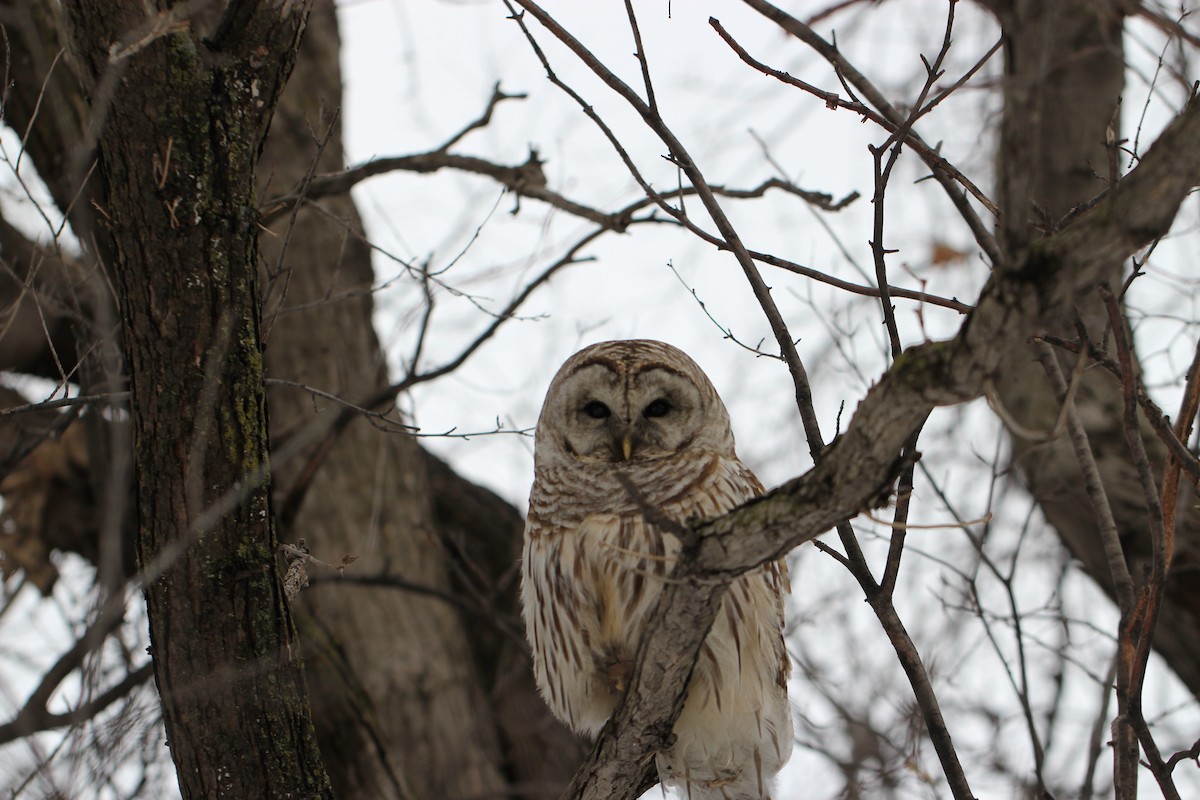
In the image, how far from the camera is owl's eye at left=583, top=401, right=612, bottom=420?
411cm

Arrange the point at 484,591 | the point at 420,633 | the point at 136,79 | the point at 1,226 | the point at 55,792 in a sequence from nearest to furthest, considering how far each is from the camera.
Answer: the point at 136,79, the point at 55,792, the point at 1,226, the point at 420,633, the point at 484,591

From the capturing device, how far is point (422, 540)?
650cm

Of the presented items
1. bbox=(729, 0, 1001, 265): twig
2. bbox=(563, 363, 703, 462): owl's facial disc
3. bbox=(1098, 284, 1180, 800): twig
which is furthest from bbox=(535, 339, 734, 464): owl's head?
bbox=(1098, 284, 1180, 800): twig

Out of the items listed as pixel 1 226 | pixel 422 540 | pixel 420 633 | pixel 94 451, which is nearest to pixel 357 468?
pixel 422 540

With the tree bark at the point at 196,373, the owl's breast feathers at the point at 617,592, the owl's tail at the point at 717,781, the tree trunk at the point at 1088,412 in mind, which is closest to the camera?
the tree bark at the point at 196,373

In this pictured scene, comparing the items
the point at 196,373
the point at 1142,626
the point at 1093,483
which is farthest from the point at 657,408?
the point at 1142,626

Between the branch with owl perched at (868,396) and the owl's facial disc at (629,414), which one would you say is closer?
the branch with owl perched at (868,396)

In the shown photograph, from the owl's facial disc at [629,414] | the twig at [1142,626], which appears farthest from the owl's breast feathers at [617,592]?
Result: the twig at [1142,626]

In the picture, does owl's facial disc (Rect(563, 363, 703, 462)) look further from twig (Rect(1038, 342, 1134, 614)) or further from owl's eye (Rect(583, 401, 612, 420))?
twig (Rect(1038, 342, 1134, 614))

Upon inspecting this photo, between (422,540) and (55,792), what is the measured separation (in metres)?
3.60

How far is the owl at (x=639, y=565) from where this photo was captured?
11.5ft

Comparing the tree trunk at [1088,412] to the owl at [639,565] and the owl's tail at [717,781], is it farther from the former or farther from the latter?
A: the owl's tail at [717,781]

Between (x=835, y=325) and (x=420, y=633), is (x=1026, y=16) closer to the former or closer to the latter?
(x=835, y=325)

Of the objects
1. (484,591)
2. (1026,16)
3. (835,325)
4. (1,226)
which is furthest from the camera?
(484,591)
